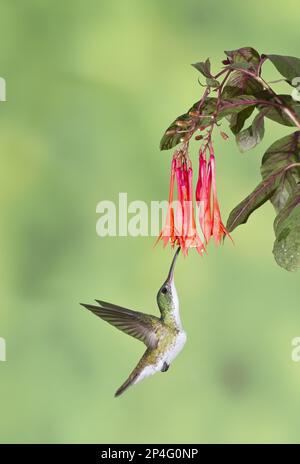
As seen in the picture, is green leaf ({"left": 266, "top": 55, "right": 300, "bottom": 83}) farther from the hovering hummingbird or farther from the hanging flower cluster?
the hovering hummingbird

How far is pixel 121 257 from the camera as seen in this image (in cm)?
171

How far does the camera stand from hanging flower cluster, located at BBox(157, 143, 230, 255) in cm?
68

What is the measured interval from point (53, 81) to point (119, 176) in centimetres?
26

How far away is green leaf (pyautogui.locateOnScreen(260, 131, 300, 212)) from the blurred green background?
0.91 meters

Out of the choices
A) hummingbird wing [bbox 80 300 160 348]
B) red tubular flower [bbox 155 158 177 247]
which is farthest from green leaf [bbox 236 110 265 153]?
hummingbird wing [bbox 80 300 160 348]

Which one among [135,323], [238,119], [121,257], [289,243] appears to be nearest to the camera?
[289,243]

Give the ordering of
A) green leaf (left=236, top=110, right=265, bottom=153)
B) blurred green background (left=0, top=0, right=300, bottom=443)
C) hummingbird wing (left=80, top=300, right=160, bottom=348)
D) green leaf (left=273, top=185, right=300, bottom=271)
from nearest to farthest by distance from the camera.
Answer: green leaf (left=273, top=185, right=300, bottom=271) → green leaf (left=236, top=110, right=265, bottom=153) → hummingbird wing (left=80, top=300, right=160, bottom=348) → blurred green background (left=0, top=0, right=300, bottom=443)

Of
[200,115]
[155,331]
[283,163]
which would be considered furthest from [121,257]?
[200,115]

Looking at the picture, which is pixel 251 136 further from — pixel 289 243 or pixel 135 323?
pixel 135 323

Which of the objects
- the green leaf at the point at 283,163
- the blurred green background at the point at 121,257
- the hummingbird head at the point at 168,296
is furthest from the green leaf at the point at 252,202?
the blurred green background at the point at 121,257

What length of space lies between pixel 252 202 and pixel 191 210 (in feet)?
0.26

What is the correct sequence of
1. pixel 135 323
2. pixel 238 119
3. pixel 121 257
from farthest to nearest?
1. pixel 121 257
2. pixel 135 323
3. pixel 238 119

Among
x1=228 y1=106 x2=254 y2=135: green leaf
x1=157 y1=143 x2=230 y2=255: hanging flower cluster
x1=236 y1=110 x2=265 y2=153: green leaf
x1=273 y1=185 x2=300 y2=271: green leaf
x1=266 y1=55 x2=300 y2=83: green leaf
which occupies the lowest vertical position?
x1=273 y1=185 x2=300 y2=271: green leaf

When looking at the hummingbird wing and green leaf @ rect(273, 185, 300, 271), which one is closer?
green leaf @ rect(273, 185, 300, 271)
